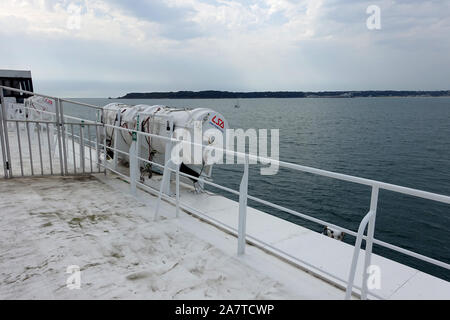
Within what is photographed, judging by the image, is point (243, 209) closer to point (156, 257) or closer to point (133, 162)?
point (156, 257)

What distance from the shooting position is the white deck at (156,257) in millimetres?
2879

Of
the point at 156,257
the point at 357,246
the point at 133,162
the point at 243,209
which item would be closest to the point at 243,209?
the point at 243,209

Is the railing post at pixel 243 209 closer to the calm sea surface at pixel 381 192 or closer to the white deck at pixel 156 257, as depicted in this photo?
the white deck at pixel 156 257

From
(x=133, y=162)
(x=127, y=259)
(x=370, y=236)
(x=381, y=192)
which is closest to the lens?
(x=370, y=236)

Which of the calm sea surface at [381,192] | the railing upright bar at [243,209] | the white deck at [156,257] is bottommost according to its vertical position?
the calm sea surface at [381,192]

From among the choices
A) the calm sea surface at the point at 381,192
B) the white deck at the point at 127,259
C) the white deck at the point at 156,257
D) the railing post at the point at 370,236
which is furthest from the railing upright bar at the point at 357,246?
the calm sea surface at the point at 381,192

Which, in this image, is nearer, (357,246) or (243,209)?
(357,246)

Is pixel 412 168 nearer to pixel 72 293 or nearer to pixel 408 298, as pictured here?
pixel 408 298

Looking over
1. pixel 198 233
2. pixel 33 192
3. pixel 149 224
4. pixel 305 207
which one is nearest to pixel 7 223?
pixel 33 192

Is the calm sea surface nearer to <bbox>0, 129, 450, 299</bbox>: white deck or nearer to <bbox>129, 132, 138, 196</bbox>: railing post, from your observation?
<bbox>0, 129, 450, 299</bbox>: white deck

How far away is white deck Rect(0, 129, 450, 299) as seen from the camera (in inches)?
→ 113

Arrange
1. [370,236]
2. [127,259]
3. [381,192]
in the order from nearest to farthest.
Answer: [370,236]
[127,259]
[381,192]

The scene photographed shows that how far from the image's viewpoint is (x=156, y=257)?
11.3 feet

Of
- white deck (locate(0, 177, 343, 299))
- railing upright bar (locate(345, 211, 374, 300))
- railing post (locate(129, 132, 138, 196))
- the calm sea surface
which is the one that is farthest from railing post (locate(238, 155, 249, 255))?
the calm sea surface
